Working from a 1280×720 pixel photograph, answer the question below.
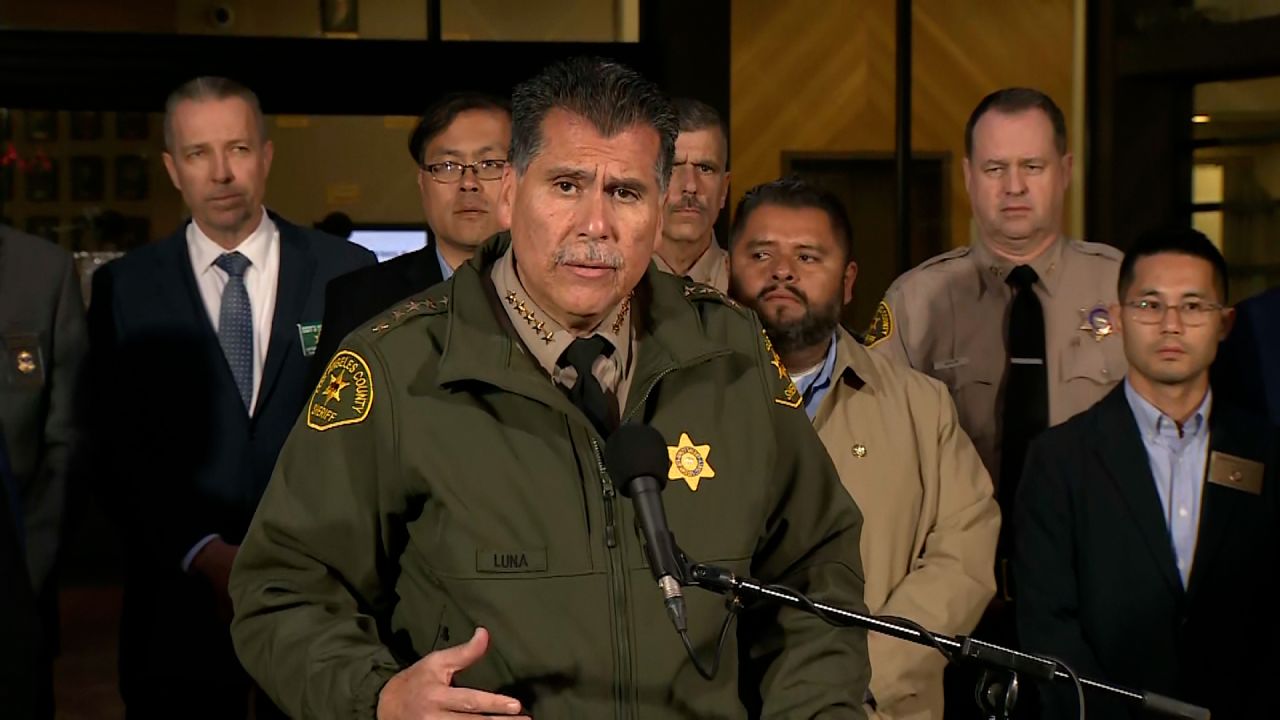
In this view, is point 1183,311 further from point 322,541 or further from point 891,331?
point 322,541

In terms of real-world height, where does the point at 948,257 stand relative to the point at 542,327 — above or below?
above

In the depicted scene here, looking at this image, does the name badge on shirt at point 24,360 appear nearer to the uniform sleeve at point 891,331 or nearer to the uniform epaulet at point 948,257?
the uniform sleeve at point 891,331

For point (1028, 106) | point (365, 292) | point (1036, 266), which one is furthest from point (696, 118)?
point (365, 292)

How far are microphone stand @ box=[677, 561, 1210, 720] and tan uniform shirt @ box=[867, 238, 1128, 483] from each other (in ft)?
7.85

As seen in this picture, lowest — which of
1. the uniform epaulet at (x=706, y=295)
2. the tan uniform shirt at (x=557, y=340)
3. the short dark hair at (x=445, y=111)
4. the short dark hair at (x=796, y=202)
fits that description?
the tan uniform shirt at (x=557, y=340)

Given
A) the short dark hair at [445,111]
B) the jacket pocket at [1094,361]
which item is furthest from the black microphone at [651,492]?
the jacket pocket at [1094,361]

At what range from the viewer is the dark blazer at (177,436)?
444 cm

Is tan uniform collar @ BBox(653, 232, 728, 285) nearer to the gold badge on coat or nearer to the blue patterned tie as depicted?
the blue patterned tie

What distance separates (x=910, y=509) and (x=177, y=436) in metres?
1.76

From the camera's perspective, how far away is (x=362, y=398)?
8.00 feet

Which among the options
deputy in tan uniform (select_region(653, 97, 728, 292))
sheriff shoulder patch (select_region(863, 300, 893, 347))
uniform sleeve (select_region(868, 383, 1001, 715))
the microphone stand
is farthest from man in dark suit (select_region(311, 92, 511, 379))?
the microphone stand

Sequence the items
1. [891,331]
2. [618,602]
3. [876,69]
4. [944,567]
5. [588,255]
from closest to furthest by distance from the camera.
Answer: [618,602] → [588,255] → [944,567] → [891,331] → [876,69]

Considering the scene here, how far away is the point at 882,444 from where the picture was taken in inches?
156

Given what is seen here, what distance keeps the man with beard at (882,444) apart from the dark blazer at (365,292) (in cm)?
73
